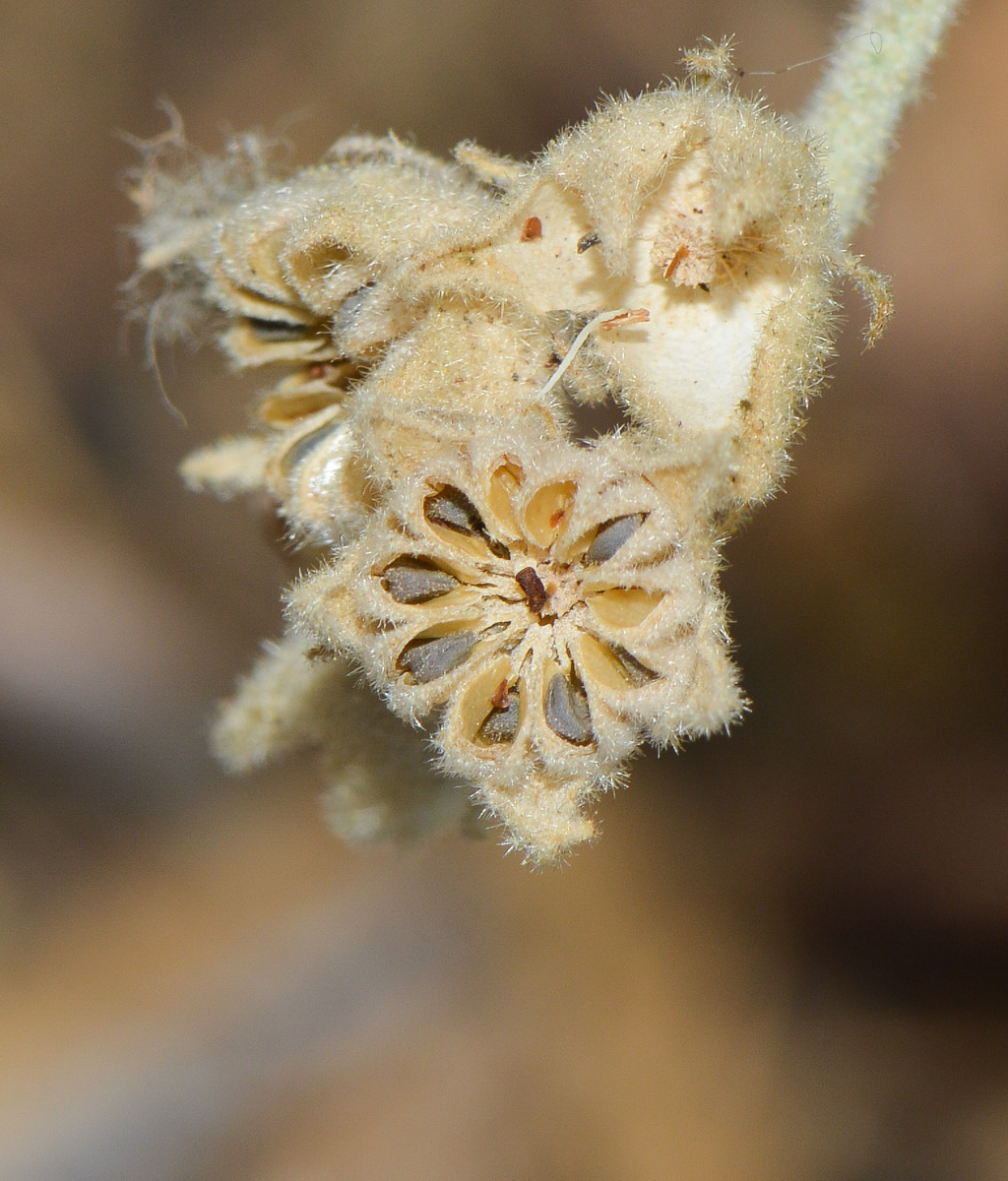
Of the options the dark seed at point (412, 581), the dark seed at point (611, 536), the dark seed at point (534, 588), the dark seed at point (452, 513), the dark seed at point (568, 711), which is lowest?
the dark seed at point (568, 711)

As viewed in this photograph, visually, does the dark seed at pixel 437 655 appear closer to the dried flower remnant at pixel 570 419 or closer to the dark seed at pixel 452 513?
the dried flower remnant at pixel 570 419

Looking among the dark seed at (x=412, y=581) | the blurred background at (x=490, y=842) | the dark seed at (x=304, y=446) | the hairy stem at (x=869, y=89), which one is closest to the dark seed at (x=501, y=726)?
the dark seed at (x=412, y=581)

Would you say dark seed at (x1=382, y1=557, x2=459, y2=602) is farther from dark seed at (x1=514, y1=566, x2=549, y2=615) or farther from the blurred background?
the blurred background

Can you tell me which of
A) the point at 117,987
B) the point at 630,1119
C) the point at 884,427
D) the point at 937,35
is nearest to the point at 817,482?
the point at 884,427

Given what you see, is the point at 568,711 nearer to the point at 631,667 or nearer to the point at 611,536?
the point at 631,667

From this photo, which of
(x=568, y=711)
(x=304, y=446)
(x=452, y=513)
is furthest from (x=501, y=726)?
(x=304, y=446)

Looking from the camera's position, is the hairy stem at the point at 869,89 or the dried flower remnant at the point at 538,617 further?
the hairy stem at the point at 869,89
